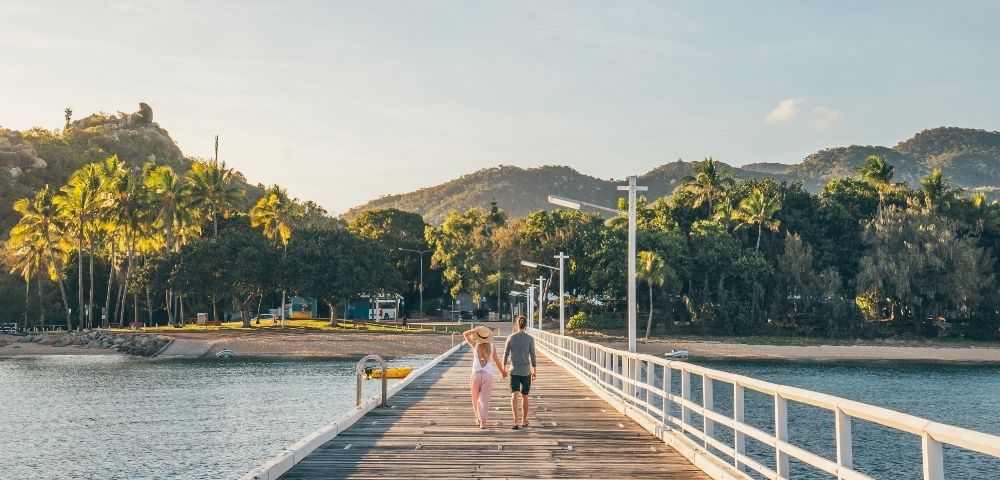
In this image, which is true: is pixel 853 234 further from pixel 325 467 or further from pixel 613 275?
pixel 325 467

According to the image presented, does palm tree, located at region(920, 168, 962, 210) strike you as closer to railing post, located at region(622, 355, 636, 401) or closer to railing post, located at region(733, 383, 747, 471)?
railing post, located at region(622, 355, 636, 401)

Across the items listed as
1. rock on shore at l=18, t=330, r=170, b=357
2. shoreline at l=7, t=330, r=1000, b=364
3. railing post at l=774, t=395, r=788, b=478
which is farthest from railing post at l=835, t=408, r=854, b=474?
rock on shore at l=18, t=330, r=170, b=357

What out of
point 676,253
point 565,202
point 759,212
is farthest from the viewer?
point 759,212

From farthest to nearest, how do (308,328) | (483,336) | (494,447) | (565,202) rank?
(308,328) → (565,202) → (483,336) → (494,447)

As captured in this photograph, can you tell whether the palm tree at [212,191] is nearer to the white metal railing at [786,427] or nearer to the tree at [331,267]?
the tree at [331,267]

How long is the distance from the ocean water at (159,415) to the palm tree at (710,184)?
151ft

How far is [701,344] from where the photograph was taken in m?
90.9

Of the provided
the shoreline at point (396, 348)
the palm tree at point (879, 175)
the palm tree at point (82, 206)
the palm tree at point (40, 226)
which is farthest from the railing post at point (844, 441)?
the palm tree at point (40, 226)

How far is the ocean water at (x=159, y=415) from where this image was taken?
28491 millimetres

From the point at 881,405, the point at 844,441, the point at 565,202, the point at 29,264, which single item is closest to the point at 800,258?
the point at 881,405

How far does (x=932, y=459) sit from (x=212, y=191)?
3971 inches

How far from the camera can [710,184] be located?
105 m

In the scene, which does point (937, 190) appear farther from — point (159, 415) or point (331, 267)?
point (159, 415)

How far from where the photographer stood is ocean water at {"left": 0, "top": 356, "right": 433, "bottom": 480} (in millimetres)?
28491
